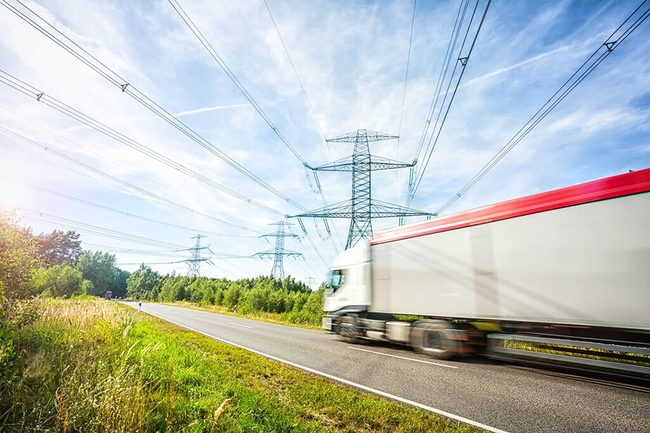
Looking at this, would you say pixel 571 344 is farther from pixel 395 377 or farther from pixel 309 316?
pixel 309 316

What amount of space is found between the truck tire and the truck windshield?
3995 millimetres

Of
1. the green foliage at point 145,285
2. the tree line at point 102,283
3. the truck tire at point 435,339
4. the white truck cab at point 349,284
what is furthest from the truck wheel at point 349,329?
the green foliage at point 145,285

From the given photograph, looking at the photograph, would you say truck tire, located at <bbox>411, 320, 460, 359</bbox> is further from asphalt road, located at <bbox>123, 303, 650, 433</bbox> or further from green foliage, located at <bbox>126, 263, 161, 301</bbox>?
green foliage, located at <bbox>126, 263, 161, 301</bbox>

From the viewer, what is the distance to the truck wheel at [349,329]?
444 inches

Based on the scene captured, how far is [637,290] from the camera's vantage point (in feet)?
17.1

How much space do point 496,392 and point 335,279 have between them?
812 cm

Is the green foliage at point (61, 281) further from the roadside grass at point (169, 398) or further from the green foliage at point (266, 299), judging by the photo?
the roadside grass at point (169, 398)

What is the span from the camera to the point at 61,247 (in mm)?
81062

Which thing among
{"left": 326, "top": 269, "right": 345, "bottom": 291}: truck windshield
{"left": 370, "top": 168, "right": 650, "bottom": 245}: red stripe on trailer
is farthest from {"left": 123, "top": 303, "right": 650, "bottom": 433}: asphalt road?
{"left": 326, "top": 269, "right": 345, "bottom": 291}: truck windshield

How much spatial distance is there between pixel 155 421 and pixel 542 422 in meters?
5.23

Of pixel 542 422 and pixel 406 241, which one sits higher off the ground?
pixel 406 241

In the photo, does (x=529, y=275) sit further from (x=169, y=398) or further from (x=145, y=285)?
(x=145, y=285)

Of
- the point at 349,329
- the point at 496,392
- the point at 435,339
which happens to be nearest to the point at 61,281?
the point at 349,329

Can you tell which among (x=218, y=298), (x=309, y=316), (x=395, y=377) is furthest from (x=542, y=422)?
(x=218, y=298)
